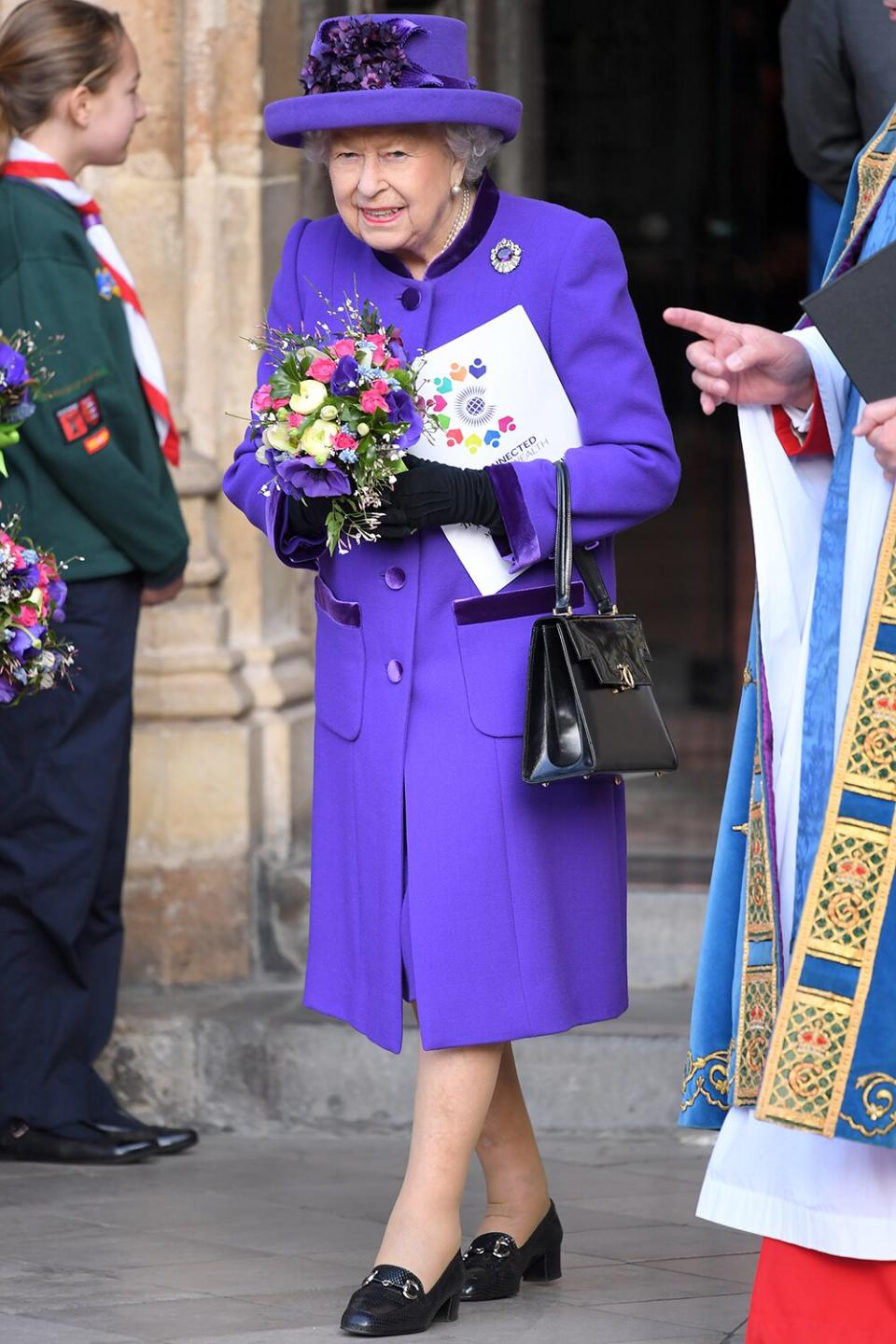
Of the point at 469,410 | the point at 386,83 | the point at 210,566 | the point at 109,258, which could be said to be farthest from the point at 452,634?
the point at 210,566

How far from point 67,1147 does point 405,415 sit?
2.10 metres

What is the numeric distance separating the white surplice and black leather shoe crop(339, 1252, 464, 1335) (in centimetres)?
51

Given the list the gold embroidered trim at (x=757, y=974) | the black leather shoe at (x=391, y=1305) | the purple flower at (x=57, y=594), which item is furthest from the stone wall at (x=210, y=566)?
the gold embroidered trim at (x=757, y=974)

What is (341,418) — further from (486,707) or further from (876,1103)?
(876,1103)

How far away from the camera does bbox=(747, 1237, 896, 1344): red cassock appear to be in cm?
343

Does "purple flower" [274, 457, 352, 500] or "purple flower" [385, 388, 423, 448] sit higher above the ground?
"purple flower" [385, 388, 423, 448]

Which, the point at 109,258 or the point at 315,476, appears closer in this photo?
the point at 315,476

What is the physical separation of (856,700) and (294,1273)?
1.50 m

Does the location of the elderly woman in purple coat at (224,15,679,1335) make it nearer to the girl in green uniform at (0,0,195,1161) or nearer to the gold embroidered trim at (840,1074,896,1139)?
the gold embroidered trim at (840,1074,896,1139)

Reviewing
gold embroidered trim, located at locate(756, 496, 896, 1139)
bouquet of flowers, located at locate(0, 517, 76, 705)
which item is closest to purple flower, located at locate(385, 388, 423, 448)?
gold embroidered trim, located at locate(756, 496, 896, 1139)

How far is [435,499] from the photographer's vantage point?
3791 mm

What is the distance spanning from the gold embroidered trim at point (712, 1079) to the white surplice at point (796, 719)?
0.23 ft

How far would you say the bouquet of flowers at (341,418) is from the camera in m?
3.63

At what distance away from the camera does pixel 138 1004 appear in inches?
224
